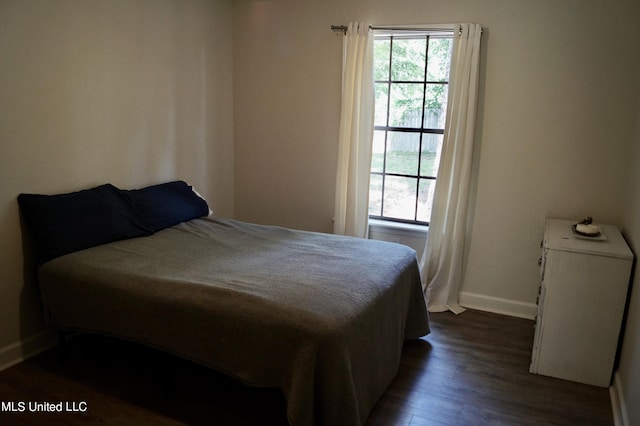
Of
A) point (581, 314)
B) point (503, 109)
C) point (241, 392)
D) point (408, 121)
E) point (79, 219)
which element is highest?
point (503, 109)

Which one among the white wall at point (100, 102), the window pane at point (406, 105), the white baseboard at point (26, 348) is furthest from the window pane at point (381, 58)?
the white baseboard at point (26, 348)

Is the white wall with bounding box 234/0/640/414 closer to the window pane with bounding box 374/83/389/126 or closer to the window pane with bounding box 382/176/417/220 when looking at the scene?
the window pane with bounding box 374/83/389/126

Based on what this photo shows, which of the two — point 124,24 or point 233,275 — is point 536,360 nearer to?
point 233,275

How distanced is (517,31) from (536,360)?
2.14 metres

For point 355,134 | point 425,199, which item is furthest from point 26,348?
point 425,199

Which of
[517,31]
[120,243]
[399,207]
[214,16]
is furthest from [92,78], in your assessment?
[517,31]

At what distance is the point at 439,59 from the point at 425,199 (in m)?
1.06

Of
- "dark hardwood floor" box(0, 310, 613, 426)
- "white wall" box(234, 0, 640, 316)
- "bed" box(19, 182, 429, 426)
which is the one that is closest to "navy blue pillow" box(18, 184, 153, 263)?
"bed" box(19, 182, 429, 426)

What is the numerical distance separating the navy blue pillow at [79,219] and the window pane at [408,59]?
2175 mm

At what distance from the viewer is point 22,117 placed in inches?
110

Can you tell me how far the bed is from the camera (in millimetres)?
2109

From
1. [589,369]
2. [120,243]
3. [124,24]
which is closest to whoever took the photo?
[589,369]

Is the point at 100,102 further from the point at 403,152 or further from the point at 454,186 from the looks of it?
the point at 454,186

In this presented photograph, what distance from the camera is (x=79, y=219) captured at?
2.94m
